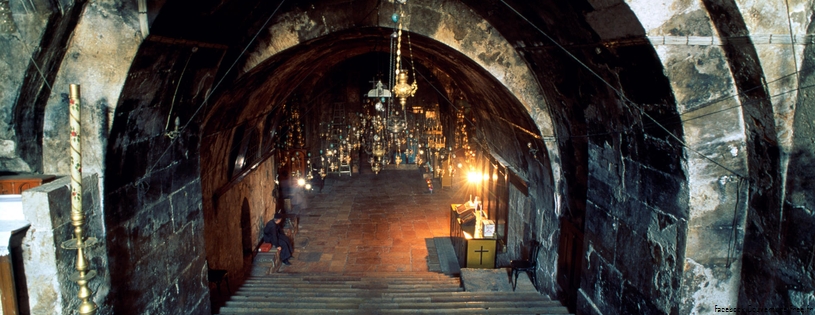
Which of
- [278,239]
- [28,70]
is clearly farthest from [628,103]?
[278,239]

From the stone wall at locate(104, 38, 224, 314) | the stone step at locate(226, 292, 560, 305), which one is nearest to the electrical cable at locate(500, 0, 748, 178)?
the stone wall at locate(104, 38, 224, 314)

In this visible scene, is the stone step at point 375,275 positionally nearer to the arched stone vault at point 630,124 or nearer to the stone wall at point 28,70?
the arched stone vault at point 630,124

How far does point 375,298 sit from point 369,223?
6.82 metres

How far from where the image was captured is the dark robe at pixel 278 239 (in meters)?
11.6

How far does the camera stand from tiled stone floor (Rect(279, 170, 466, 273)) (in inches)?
460

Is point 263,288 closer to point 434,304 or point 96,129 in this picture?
point 434,304

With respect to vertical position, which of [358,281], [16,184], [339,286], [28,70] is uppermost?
[28,70]

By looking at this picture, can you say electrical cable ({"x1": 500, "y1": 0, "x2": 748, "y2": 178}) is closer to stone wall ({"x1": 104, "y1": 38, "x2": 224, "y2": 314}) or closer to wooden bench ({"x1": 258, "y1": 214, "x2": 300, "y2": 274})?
stone wall ({"x1": 104, "y1": 38, "x2": 224, "y2": 314})

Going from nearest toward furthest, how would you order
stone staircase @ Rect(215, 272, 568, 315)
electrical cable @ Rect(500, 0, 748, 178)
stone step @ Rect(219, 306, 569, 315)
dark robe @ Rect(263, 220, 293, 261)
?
electrical cable @ Rect(500, 0, 748, 178)
stone step @ Rect(219, 306, 569, 315)
stone staircase @ Rect(215, 272, 568, 315)
dark robe @ Rect(263, 220, 293, 261)

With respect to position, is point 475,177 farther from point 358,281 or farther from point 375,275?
point 358,281

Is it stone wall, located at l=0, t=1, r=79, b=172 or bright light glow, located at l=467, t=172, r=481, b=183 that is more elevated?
stone wall, located at l=0, t=1, r=79, b=172

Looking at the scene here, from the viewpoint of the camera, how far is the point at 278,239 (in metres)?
11.7

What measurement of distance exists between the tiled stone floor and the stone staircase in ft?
6.02

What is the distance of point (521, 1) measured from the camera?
4.94 metres
